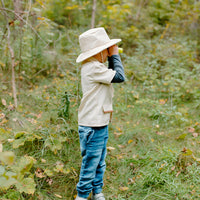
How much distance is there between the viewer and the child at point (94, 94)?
192cm

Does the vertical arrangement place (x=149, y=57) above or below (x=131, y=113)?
above

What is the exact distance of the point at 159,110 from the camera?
3.71 meters

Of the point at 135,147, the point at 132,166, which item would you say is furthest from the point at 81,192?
the point at 135,147

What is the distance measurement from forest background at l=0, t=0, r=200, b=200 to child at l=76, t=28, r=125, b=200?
462mm

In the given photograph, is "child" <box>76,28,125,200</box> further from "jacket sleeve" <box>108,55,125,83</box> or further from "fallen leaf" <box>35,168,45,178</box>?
"fallen leaf" <box>35,168,45,178</box>

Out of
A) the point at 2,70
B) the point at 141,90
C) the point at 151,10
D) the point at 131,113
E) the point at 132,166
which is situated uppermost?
the point at 151,10

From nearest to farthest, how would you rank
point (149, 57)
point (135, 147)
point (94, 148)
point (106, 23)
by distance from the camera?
point (94, 148) < point (135, 147) < point (149, 57) < point (106, 23)

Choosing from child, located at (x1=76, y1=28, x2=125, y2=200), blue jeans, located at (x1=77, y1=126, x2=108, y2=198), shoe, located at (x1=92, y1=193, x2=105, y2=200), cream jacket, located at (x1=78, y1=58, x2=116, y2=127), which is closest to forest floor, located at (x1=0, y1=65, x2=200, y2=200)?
shoe, located at (x1=92, y1=193, x2=105, y2=200)

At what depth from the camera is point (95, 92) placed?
197 cm

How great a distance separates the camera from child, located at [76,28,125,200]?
75.6 inches

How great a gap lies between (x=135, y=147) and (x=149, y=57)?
278cm

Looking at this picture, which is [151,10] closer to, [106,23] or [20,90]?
[106,23]

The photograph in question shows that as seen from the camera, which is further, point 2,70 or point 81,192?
point 2,70

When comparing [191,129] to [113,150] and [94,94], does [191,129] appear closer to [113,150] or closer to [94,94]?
[113,150]
